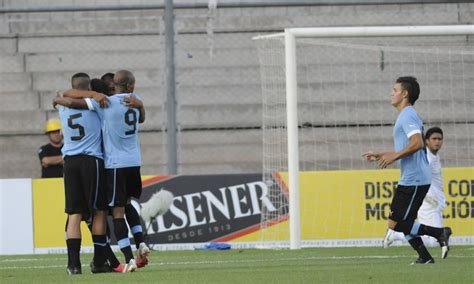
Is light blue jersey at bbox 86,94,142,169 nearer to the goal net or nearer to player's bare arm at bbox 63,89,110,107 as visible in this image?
player's bare arm at bbox 63,89,110,107

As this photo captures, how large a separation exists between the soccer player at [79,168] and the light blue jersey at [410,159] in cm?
296

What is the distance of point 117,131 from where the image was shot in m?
11.9

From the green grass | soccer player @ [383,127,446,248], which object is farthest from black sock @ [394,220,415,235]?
soccer player @ [383,127,446,248]

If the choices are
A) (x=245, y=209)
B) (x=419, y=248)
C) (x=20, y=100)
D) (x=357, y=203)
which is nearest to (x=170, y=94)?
(x=245, y=209)

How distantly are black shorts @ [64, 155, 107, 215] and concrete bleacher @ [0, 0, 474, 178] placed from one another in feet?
27.4

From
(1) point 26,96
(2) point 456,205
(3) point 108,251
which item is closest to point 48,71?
(1) point 26,96

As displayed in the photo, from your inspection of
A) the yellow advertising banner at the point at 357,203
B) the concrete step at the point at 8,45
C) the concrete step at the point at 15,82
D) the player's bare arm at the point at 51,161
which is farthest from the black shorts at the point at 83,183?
the concrete step at the point at 8,45

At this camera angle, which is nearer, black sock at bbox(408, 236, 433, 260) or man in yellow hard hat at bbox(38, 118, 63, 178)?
black sock at bbox(408, 236, 433, 260)

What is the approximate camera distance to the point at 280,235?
56.6ft

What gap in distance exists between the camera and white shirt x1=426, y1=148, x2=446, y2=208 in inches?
620

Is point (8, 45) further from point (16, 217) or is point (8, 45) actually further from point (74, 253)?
point (74, 253)

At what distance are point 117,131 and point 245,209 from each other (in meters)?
5.72

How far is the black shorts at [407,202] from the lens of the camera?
1248 centimetres

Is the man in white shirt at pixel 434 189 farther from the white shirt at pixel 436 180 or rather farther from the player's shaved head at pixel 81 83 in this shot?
the player's shaved head at pixel 81 83
